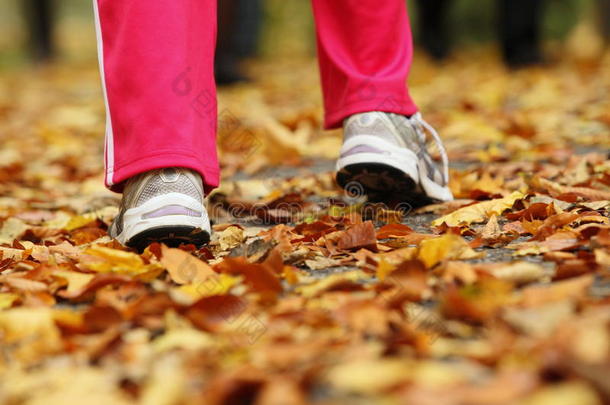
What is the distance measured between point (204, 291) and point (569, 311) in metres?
0.54

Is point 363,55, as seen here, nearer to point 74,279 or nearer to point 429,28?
point 74,279

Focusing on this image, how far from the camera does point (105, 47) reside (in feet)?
5.10

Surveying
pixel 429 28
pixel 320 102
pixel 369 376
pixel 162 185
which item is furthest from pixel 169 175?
pixel 429 28

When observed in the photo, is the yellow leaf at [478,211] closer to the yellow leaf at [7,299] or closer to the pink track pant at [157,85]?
the pink track pant at [157,85]

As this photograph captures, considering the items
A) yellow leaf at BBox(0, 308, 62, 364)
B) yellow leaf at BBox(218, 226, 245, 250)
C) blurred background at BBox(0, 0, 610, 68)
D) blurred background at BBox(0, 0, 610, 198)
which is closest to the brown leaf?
yellow leaf at BBox(218, 226, 245, 250)

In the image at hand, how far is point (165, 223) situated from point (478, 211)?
685mm

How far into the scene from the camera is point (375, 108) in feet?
5.77

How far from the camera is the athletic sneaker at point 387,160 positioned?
66.5 inches

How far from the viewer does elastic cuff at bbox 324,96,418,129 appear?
5.78 ft

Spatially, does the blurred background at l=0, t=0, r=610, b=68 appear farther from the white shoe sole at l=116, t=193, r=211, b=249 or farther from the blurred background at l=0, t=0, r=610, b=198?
the white shoe sole at l=116, t=193, r=211, b=249

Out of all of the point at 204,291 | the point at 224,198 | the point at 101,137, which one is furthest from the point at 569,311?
the point at 101,137

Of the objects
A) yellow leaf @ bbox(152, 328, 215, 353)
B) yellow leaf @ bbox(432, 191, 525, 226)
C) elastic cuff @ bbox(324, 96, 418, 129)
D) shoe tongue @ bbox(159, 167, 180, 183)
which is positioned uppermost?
elastic cuff @ bbox(324, 96, 418, 129)

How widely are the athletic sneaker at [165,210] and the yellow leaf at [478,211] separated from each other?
51 cm

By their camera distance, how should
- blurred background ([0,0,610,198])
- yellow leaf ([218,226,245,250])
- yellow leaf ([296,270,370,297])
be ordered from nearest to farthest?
1. yellow leaf ([296,270,370,297])
2. yellow leaf ([218,226,245,250])
3. blurred background ([0,0,610,198])
